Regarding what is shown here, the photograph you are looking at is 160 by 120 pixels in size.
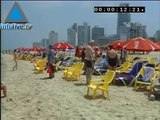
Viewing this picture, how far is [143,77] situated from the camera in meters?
12.7

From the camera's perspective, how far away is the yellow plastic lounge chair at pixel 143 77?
12.3 metres

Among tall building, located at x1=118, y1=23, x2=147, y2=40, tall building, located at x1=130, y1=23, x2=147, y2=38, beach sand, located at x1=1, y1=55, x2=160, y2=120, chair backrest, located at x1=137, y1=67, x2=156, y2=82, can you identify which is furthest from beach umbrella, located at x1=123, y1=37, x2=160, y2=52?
tall building, located at x1=130, y1=23, x2=147, y2=38

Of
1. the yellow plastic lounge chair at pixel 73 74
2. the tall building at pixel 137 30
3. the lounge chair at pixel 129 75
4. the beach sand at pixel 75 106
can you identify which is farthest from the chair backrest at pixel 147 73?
the tall building at pixel 137 30

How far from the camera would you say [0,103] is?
10.8m

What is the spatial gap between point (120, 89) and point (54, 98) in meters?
2.68

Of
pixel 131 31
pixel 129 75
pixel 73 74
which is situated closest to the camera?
pixel 129 75

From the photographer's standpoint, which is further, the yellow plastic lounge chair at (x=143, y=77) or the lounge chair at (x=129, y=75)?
the lounge chair at (x=129, y=75)

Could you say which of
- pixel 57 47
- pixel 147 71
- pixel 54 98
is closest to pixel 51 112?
pixel 54 98

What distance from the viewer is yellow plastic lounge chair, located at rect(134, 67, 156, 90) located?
12.3 meters
